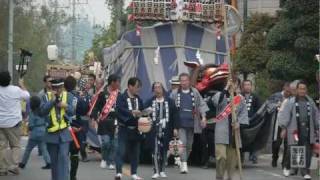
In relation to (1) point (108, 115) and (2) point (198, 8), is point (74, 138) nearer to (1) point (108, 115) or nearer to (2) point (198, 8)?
(1) point (108, 115)

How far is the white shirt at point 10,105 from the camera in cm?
1279

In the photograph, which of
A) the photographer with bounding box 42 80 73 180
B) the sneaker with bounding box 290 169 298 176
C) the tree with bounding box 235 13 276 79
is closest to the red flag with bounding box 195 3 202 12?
the sneaker with bounding box 290 169 298 176

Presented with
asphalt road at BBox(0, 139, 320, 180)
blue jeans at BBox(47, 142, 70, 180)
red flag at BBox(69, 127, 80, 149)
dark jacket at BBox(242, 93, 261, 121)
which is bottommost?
asphalt road at BBox(0, 139, 320, 180)

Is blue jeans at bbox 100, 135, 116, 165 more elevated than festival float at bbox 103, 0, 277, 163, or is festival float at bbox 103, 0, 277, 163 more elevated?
festival float at bbox 103, 0, 277, 163

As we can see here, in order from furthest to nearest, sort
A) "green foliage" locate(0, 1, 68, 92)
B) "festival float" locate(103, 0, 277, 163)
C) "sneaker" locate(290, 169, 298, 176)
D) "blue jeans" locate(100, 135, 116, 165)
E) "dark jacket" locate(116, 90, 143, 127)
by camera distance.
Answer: "green foliage" locate(0, 1, 68, 92), "festival float" locate(103, 0, 277, 163), "blue jeans" locate(100, 135, 116, 165), "sneaker" locate(290, 169, 298, 176), "dark jacket" locate(116, 90, 143, 127)

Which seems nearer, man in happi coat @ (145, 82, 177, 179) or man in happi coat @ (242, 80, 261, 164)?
man in happi coat @ (145, 82, 177, 179)

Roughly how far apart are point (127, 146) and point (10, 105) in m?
2.13

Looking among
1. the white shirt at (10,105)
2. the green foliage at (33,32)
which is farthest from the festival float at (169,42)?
the green foliage at (33,32)

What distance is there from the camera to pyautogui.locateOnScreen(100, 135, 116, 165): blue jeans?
14.7 meters

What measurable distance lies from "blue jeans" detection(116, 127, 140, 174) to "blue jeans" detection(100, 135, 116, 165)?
1.99m

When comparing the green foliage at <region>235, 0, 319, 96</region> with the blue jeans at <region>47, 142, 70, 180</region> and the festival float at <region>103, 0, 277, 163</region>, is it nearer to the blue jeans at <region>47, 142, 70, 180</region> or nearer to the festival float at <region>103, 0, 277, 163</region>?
the festival float at <region>103, 0, 277, 163</region>

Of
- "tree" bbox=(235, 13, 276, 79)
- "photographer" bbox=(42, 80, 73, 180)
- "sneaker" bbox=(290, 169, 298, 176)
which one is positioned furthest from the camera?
"tree" bbox=(235, 13, 276, 79)

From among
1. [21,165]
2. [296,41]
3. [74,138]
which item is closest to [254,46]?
[296,41]

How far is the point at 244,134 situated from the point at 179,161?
1.37 meters
